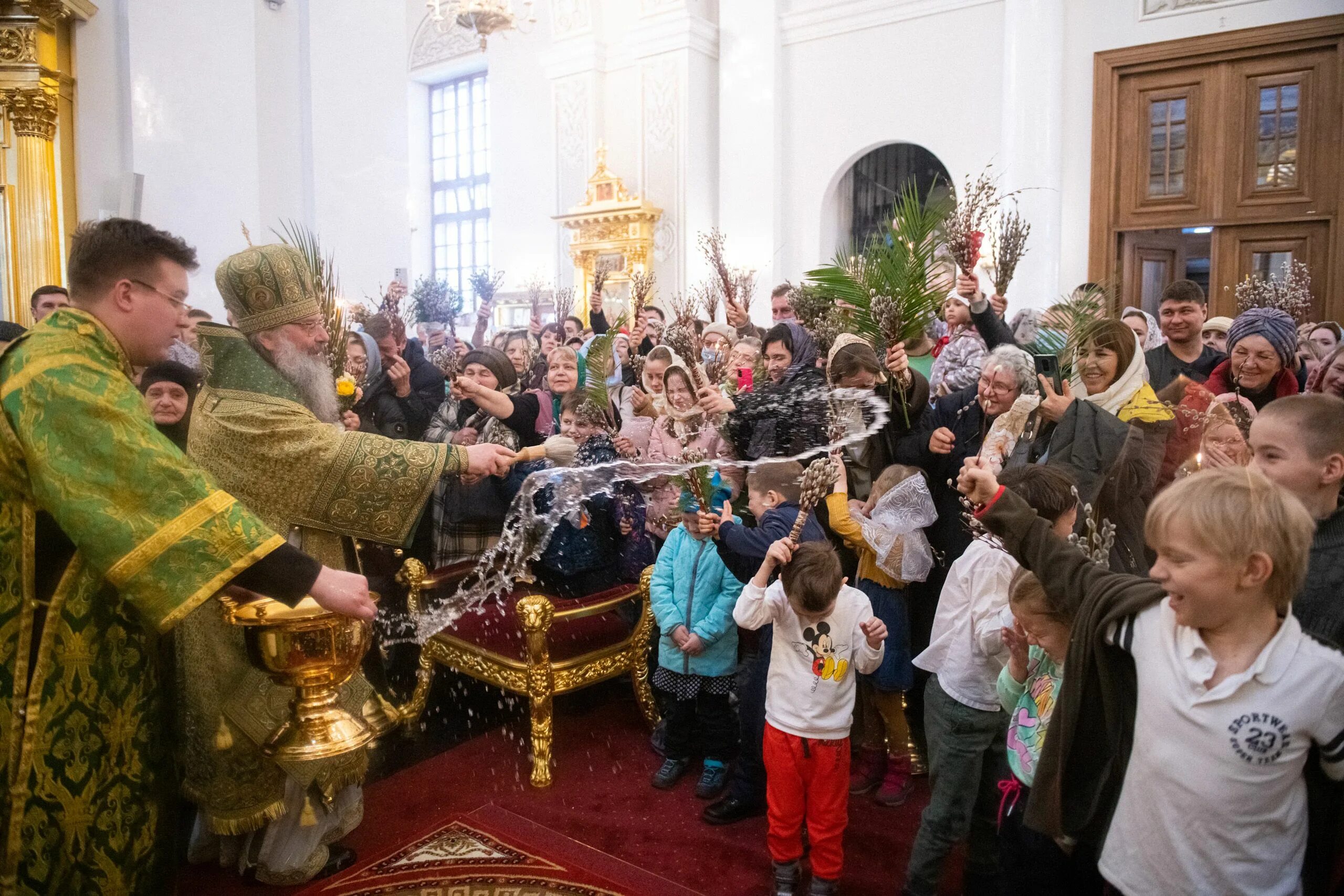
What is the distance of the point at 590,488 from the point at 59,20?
617cm

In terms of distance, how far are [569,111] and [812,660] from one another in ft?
42.5

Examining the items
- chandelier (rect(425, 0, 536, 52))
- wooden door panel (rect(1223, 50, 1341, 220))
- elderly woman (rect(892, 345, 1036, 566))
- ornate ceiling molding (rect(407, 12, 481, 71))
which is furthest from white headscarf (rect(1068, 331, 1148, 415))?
ornate ceiling molding (rect(407, 12, 481, 71))

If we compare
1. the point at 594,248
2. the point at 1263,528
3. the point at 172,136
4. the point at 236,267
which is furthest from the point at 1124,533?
the point at 594,248

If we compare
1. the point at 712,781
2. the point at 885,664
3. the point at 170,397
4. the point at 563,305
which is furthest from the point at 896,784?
the point at 563,305

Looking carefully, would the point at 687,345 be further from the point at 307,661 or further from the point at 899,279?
the point at 307,661

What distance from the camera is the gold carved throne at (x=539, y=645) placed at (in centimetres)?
364

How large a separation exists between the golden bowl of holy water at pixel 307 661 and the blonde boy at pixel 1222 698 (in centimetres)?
158

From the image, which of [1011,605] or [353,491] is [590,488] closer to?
[353,491]

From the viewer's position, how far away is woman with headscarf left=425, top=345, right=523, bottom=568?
4027mm

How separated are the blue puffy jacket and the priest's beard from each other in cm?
139

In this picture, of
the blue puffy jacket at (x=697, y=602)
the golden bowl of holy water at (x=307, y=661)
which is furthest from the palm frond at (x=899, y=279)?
the golden bowl of holy water at (x=307, y=661)

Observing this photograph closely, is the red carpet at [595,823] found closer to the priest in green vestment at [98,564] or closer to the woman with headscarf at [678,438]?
the priest in green vestment at [98,564]

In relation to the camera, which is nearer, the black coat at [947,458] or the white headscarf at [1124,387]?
the white headscarf at [1124,387]

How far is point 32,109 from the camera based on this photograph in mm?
6508
